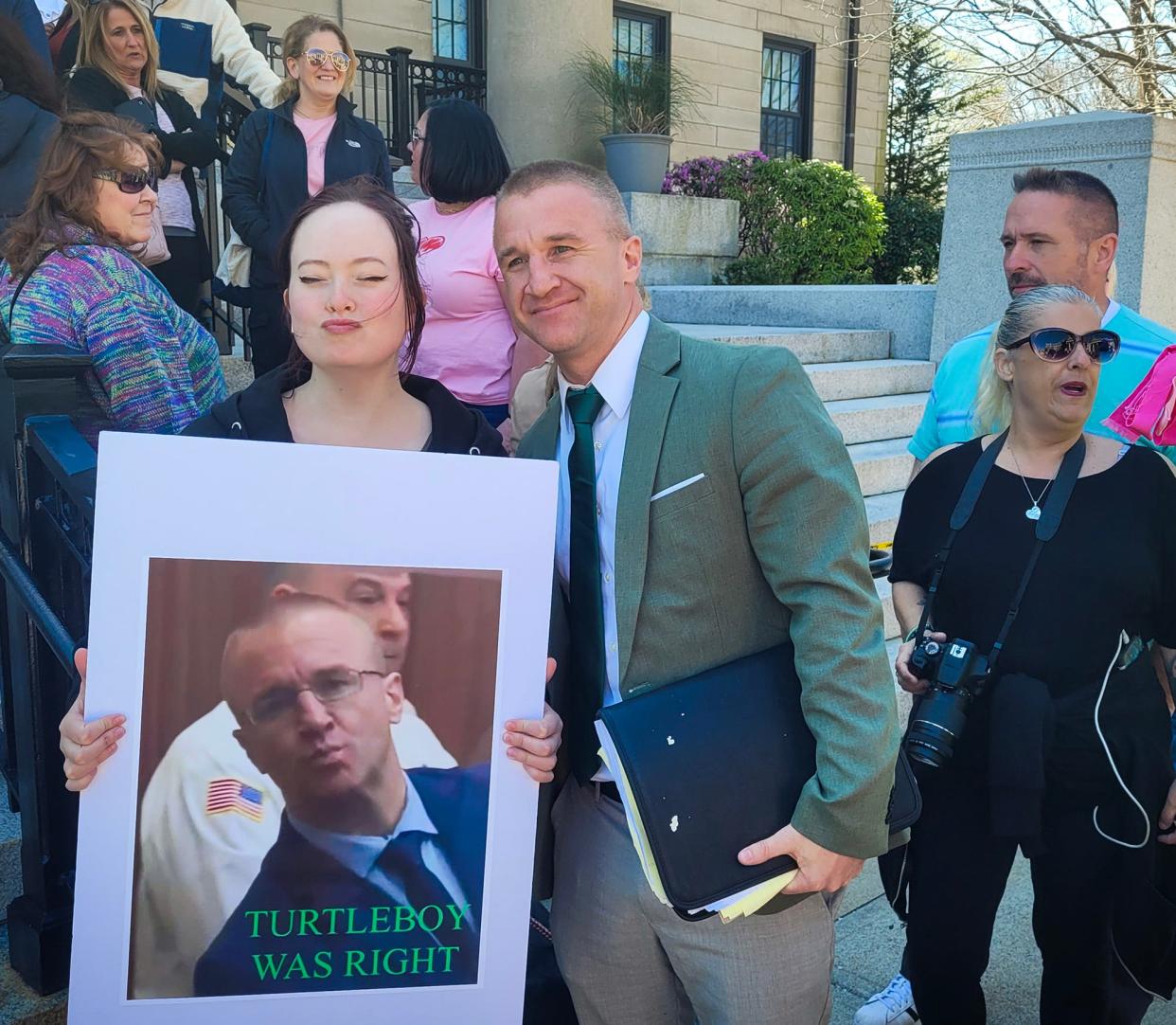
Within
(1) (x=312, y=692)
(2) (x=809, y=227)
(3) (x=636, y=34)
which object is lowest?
(1) (x=312, y=692)

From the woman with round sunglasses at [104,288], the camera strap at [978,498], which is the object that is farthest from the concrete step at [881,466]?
the woman with round sunglasses at [104,288]

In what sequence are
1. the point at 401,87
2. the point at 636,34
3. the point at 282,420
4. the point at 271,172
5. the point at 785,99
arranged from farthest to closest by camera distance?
the point at 785,99
the point at 636,34
the point at 401,87
the point at 271,172
the point at 282,420

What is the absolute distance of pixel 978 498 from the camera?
2.71 m

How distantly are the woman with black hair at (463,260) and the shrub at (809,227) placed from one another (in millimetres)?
8373

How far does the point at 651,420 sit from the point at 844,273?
10958mm

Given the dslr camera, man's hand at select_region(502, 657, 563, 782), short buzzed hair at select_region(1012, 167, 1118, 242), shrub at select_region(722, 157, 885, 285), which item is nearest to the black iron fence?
shrub at select_region(722, 157, 885, 285)

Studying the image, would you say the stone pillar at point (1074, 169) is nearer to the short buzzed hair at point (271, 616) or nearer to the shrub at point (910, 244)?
the short buzzed hair at point (271, 616)

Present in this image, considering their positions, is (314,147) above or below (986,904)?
above

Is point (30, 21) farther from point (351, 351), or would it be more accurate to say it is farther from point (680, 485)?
point (680, 485)

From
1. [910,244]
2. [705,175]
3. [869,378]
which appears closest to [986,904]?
[869,378]

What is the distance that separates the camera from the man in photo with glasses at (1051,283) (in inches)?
122

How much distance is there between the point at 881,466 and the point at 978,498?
12.1 feet

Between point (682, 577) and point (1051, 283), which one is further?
point (1051, 283)

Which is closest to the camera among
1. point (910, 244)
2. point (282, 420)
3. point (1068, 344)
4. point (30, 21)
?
point (282, 420)
